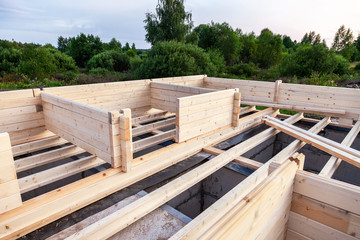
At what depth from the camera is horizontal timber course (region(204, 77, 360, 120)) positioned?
15.7ft

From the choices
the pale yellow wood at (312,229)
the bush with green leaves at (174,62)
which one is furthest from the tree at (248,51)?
the pale yellow wood at (312,229)

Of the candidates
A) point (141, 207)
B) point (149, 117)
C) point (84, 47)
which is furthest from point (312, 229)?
point (84, 47)

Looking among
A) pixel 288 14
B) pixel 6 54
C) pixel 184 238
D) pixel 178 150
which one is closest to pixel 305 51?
pixel 288 14

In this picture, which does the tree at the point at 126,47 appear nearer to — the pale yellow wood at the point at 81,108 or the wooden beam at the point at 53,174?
the pale yellow wood at the point at 81,108

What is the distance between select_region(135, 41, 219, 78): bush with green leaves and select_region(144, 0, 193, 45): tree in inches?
313

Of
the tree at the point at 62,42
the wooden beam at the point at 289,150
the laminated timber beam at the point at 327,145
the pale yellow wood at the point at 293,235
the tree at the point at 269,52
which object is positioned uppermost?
the tree at the point at 62,42

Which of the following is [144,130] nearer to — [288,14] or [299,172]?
[299,172]

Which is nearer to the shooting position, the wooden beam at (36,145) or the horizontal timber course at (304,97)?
the wooden beam at (36,145)

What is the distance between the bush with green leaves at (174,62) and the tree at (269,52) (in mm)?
22120

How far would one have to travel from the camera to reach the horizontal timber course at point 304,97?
4.79m

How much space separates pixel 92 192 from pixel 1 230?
0.75 m

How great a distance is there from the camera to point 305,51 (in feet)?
46.6

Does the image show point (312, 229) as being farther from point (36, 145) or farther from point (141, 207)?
point (36, 145)

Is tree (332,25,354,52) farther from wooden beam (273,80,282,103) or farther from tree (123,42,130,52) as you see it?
wooden beam (273,80,282,103)
